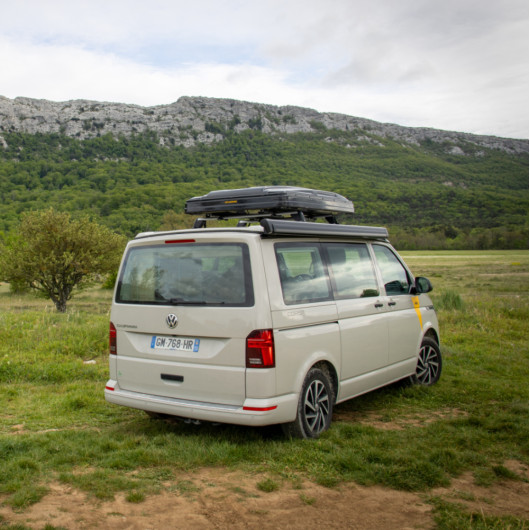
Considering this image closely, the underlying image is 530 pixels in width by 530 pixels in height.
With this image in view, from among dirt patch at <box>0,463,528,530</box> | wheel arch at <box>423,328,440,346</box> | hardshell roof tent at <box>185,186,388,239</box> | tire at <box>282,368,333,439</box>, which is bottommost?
dirt patch at <box>0,463,528,530</box>

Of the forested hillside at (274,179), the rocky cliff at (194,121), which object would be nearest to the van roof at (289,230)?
the forested hillside at (274,179)

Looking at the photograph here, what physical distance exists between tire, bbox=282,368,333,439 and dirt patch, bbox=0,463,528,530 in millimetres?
718

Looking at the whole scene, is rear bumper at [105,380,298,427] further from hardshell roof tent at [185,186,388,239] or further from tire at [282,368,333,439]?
hardshell roof tent at [185,186,388,239]

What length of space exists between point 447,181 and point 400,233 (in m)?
44.8

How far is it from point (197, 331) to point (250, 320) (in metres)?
0.50

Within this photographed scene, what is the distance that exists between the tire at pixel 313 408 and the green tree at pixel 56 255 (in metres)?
27.1

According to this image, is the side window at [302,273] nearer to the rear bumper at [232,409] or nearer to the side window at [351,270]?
the side window at [351,270]

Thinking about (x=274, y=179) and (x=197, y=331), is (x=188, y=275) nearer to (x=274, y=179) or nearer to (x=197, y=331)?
(x=197, y=331)

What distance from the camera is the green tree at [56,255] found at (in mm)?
29797

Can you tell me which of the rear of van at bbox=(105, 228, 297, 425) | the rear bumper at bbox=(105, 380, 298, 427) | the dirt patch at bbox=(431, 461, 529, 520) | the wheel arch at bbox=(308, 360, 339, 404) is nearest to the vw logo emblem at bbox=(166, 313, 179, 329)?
the rear of van at bbox=(105, 228, 297, 425)

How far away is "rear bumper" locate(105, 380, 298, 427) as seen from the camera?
4227mm

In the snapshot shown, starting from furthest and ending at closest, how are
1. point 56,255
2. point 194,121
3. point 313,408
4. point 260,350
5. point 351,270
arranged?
point 194,121 → point 56,255 → point 351,270 → point 313,408 → point 260,350

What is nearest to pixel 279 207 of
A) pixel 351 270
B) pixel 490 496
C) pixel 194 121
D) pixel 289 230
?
pixel 289 230

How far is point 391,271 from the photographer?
21.1ft
